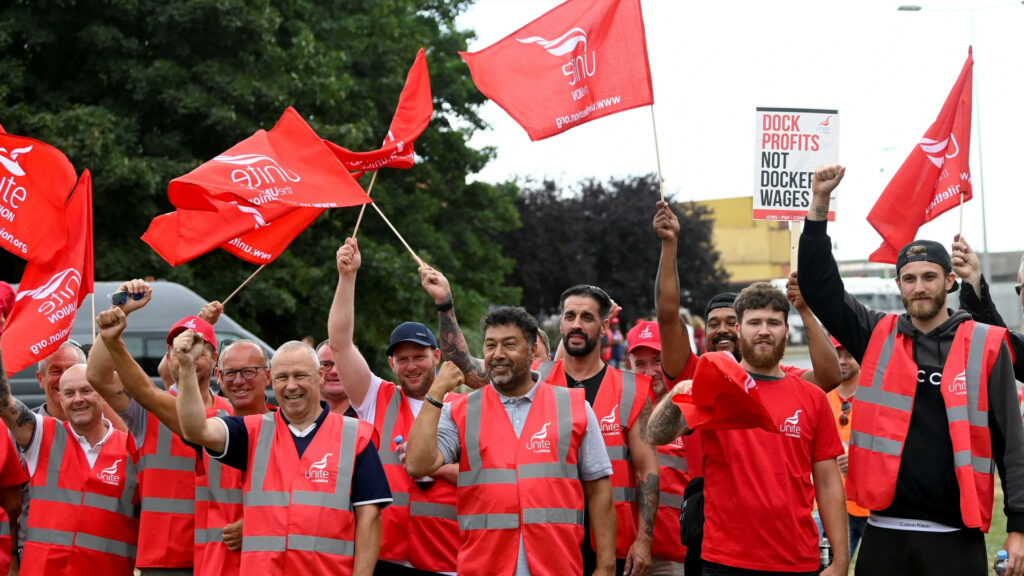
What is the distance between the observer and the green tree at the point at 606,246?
1826 inches

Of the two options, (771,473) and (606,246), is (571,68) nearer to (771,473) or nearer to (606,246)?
(771,473)

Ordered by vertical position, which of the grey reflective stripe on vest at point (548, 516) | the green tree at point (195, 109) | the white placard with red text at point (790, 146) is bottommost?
the grey reflective stripe on vest at point (548, 516)

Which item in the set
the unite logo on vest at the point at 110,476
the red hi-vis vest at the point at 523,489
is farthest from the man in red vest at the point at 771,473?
the unite logo on vest at the point at 110,476

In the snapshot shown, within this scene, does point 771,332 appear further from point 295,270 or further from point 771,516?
point 295,270

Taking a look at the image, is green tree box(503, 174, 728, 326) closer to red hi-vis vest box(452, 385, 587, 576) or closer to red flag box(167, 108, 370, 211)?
red flag box(167, 108, 370, 211)

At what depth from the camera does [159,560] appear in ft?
20.0

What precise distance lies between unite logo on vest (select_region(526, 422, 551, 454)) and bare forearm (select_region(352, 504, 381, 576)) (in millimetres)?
793

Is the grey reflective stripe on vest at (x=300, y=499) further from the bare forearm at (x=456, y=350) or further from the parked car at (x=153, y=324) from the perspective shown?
the parked car at (x=153, y=324)

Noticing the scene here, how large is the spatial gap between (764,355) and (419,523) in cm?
204

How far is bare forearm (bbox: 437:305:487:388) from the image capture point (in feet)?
20.8

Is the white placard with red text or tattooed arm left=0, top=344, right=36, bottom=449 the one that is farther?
the white placard with red text

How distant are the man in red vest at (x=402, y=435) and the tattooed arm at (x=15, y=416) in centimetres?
166

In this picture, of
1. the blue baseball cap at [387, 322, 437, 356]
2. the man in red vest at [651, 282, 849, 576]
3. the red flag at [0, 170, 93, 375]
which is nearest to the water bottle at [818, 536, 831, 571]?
the man in red vest at [651, 282, 849, 576]

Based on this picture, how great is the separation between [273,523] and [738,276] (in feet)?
251
